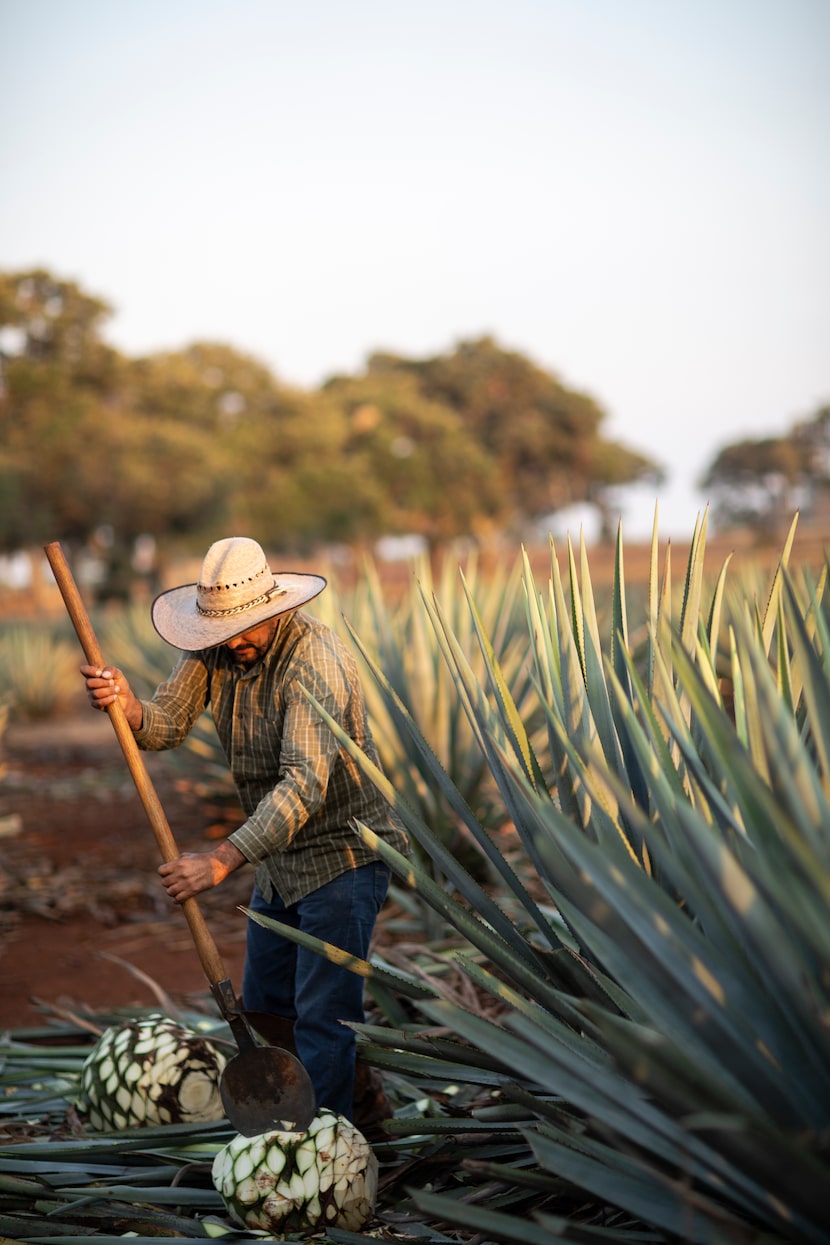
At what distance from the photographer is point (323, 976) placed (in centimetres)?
259

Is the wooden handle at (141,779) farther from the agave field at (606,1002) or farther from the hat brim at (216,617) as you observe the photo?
the agave field at (606,1002)

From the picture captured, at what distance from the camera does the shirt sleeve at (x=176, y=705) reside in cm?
287

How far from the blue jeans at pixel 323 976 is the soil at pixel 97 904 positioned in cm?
61

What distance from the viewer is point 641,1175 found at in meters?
1.71

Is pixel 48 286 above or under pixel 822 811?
above

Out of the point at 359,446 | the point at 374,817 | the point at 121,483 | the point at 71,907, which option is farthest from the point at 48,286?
the point at 374,817

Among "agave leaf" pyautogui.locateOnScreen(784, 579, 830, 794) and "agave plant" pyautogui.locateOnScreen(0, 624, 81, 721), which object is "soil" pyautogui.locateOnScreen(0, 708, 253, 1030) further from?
"agave plant" pyautogui.locateOnScreen(0, 624, 81, 721)

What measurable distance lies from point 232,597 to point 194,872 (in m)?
0.64

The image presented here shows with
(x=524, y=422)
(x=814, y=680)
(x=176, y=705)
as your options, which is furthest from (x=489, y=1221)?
(x=524, y=422)

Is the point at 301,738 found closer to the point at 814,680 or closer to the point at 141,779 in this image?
the point at 141,779

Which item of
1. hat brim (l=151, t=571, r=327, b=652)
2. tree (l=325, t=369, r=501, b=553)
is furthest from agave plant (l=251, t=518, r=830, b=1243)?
tree (l=325, t=369, r=501, b=553)

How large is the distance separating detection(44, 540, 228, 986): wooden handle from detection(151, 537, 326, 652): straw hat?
0.65 ft

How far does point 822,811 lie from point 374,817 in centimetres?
141

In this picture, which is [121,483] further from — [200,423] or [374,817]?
[374,817]
